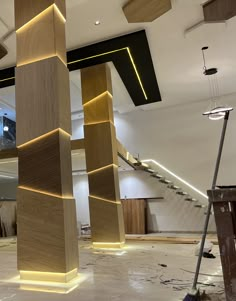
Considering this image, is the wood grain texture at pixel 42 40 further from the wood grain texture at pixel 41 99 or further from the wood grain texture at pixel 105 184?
the wood grain texture at pixel 105 184

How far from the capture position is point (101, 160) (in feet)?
22.5

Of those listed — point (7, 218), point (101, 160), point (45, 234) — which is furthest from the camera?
point (7, 218)

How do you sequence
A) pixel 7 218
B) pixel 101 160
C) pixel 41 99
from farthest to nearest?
pixel 7 218, pixel 101 160, pixel 41 99

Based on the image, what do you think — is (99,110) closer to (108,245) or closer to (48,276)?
(108,245)

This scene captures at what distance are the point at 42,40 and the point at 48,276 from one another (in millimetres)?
3361

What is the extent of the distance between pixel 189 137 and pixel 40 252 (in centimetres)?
796

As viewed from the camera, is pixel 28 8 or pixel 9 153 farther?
pixel 9 153

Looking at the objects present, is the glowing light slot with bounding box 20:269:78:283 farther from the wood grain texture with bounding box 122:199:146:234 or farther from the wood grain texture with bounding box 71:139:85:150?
the wood grain texture with bounding box 122:199:146:234

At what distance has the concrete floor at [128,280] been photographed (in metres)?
3.06

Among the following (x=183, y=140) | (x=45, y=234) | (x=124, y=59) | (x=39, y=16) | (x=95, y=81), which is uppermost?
(x=124, y=59)

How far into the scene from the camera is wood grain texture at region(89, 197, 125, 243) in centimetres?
652

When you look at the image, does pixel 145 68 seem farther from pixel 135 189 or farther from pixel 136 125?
pixel 135 189

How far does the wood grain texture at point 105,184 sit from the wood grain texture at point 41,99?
106 inches

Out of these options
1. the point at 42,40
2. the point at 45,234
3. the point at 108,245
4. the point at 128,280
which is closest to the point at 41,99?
the point at 42,40
